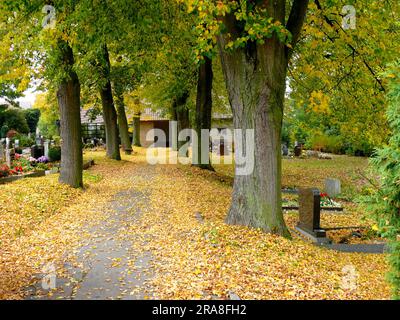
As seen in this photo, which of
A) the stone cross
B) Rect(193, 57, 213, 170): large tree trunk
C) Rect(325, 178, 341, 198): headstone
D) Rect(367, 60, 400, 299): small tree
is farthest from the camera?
Rect(193, 57, 213, 170): large tree trunk

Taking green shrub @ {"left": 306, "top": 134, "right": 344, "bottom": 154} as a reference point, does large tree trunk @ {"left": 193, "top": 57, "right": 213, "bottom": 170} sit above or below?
above

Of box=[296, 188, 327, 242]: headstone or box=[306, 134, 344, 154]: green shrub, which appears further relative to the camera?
box=[306, 134, 344, 154]: green shrub

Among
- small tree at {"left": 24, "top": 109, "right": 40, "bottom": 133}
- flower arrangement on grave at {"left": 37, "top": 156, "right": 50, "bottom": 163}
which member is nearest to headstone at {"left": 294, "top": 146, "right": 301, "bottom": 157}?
flower arrangement on grave at {"left": 37, "top": 156, "right": 50, "bottom": 163}

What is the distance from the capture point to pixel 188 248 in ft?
24.4

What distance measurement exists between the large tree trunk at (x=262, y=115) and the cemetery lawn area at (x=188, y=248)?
1.44 ft

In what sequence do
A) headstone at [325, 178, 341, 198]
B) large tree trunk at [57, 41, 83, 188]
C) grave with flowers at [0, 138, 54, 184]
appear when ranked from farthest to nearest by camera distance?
headstone at [325, 178, 341, 198]
grave with flowers at [0, 138, 54, 184]
large tree trunk at [57, 41, 83, 188]

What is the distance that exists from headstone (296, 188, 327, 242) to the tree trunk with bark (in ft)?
5.69

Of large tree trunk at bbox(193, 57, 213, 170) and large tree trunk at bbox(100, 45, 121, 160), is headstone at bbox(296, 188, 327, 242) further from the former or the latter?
large tree trunk at bbox(100, 45, 121, 160)

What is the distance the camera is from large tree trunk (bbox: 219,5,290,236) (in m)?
8.25

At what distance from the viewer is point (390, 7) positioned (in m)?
10.8

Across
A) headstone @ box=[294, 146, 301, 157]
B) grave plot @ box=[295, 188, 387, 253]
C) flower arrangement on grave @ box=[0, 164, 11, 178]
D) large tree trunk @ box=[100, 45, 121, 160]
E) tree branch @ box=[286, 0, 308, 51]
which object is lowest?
grave plot @ box=[295, 188, 387, 253]

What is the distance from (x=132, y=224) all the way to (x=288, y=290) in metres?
4.85

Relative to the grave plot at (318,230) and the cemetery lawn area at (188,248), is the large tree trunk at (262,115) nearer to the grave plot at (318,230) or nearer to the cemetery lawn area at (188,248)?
the cemetery lawn area at (188,248)

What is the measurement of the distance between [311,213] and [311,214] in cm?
2
